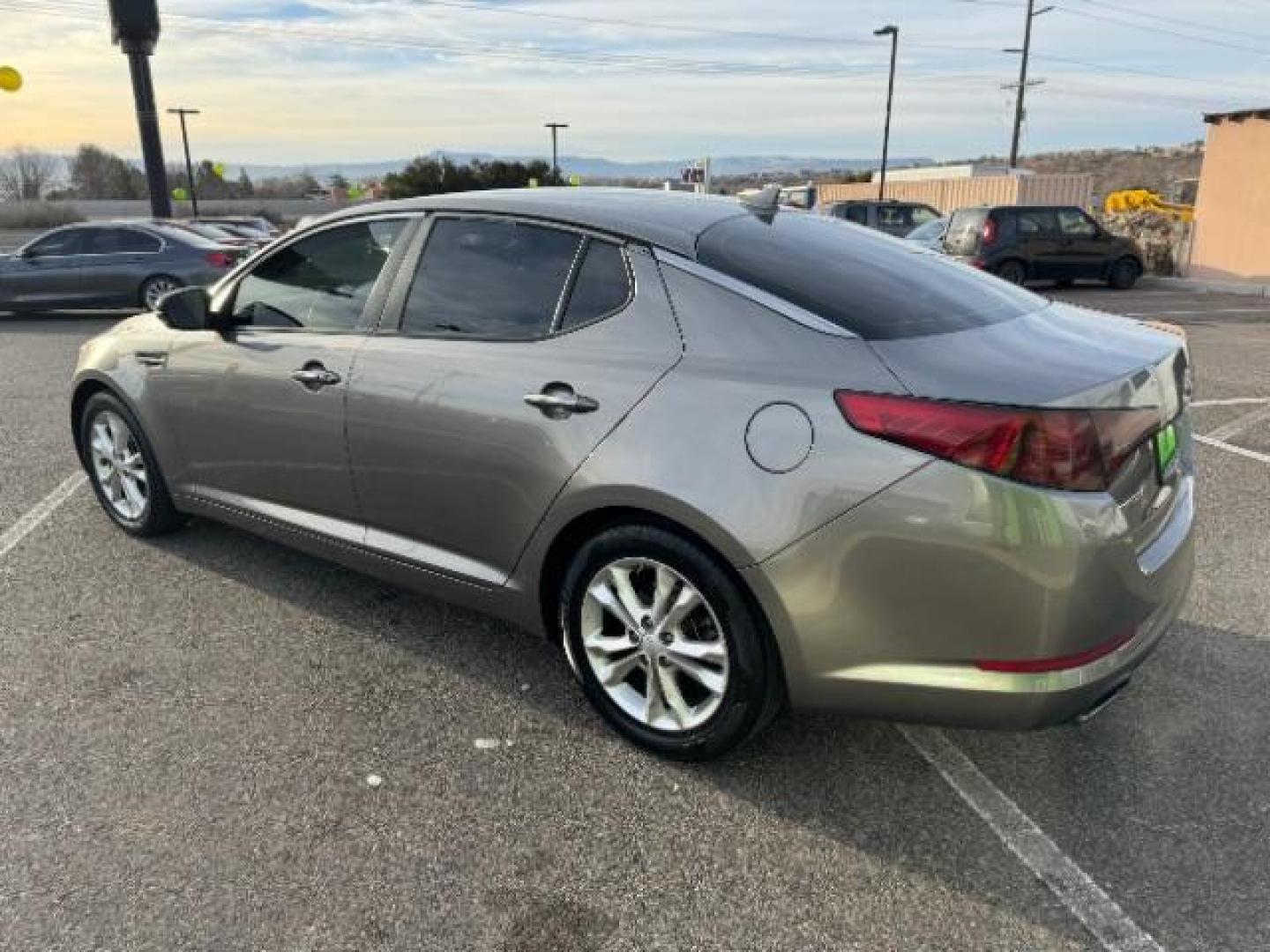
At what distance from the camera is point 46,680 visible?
11.2ft

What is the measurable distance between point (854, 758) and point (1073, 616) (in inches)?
35.3

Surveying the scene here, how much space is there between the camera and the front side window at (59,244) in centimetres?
1388

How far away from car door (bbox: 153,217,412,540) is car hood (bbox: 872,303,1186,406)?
1922mm

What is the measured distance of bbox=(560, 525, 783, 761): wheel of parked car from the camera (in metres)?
2.62

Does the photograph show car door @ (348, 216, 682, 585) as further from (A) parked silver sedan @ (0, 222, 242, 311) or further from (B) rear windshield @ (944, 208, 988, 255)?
(B) rear windshield @ (944, 208, 988, 255)

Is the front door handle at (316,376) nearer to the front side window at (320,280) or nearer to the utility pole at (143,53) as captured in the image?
the front side window at (320,280)

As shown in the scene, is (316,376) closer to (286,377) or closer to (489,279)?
(286,377)

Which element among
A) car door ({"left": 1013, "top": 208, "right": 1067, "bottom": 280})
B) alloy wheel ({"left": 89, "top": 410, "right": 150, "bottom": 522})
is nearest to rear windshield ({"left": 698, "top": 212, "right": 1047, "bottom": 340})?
alloy wheel ({"left": 89, "top": 410, "right": 150, "bottom": 522})

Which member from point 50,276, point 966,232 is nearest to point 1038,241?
point 966,232

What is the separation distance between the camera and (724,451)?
8.28 ft

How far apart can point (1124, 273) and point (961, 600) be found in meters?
18.2

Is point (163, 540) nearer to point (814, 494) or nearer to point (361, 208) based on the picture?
point (361, 208)

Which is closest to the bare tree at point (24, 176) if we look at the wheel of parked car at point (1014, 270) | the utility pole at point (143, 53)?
the utility pole at point (143, 53)

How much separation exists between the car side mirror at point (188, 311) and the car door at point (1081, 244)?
16.8m
